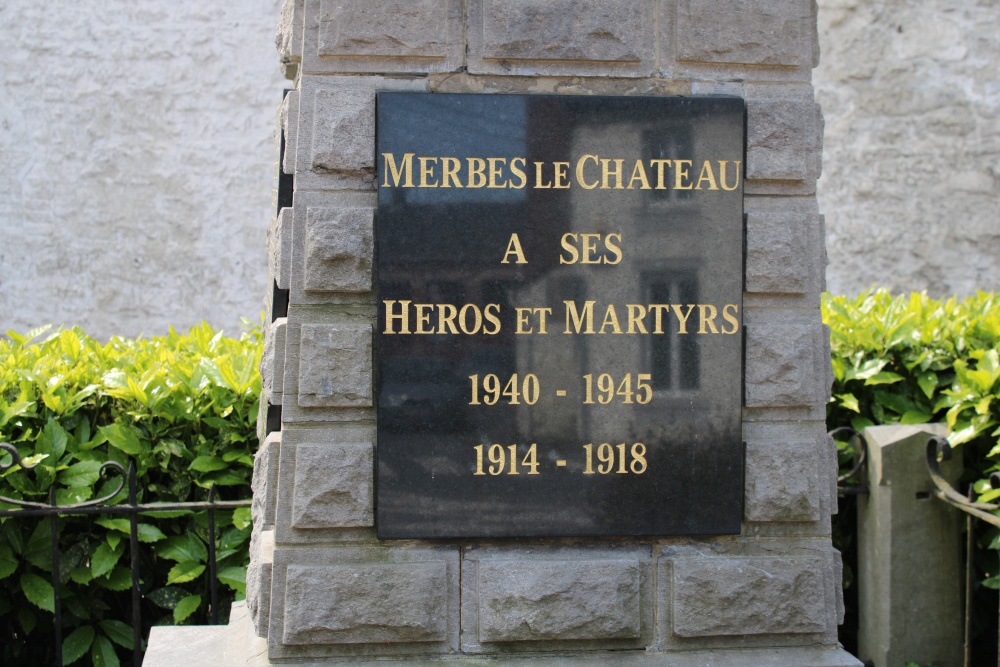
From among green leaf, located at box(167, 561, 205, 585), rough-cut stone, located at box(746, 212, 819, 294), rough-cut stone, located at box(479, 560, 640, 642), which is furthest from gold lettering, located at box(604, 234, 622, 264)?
green leaf, located at box(167, 561, 205, 585)

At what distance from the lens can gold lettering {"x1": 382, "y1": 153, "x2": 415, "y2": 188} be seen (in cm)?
255

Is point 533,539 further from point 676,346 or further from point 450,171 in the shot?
point 450,171

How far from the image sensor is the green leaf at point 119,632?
3.38m

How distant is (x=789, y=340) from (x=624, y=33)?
943 mm

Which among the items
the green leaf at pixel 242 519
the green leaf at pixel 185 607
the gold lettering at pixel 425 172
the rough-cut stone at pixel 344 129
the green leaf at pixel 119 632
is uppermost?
the rough-cut stone at pixel 344 129

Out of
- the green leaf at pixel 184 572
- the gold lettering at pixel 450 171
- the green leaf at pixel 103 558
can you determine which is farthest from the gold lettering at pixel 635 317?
the green leaf at pixel 103 558

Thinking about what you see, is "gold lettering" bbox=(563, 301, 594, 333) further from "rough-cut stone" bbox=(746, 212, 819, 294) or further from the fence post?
the fence post

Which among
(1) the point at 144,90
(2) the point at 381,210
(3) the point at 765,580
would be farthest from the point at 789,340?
(1) the point at 144,90

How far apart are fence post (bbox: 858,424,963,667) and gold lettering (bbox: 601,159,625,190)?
136 centimetres

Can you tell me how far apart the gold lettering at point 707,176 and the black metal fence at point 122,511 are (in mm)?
1815

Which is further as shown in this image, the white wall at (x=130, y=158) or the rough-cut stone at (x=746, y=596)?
the white wall at (x=130, y=158)

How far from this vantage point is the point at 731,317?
8.70 ft

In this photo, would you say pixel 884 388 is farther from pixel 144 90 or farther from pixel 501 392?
pixel 144 90

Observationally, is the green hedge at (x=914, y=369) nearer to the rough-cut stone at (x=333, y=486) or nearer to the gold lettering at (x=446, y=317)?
the gold lettering at (x=446, y=317)
